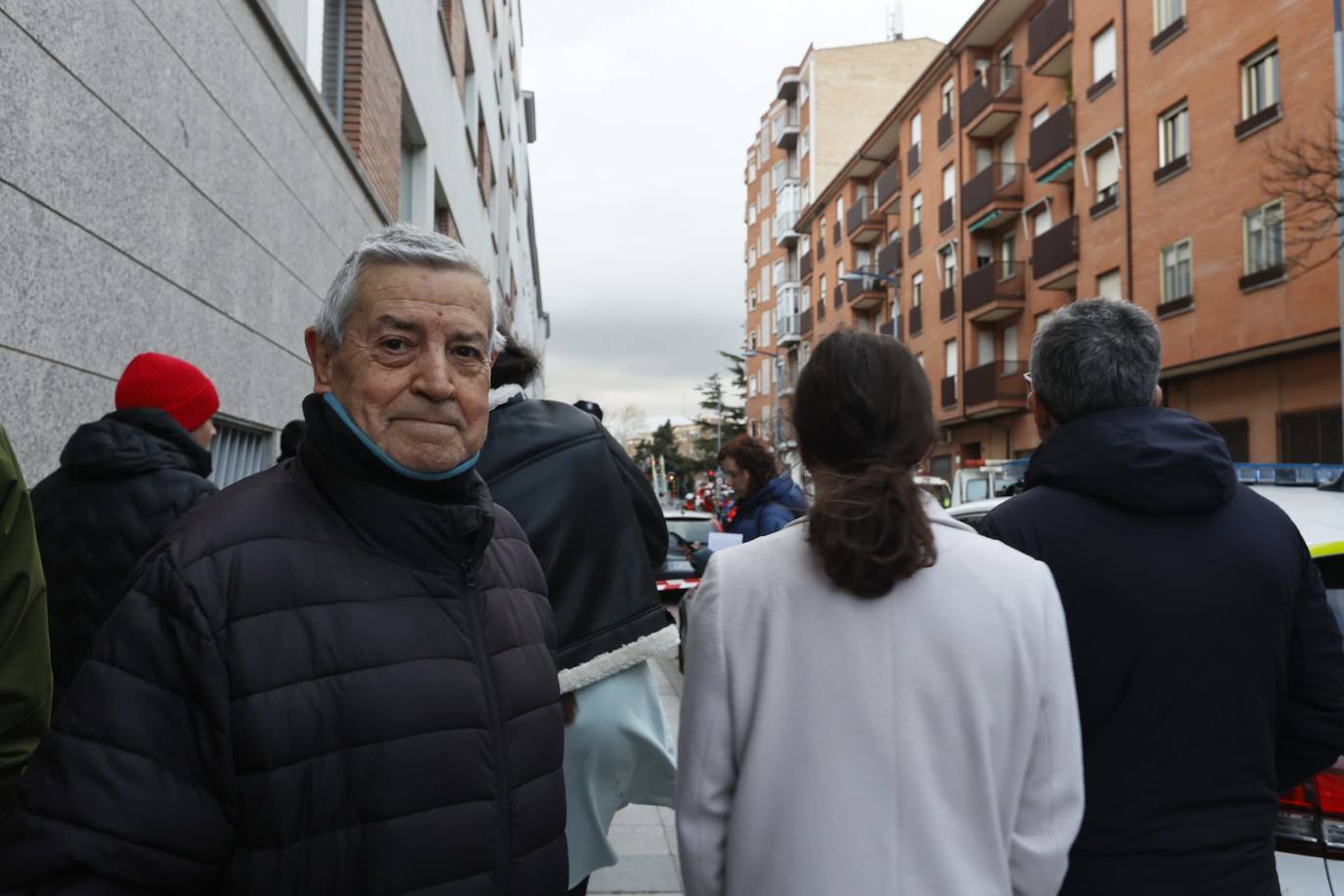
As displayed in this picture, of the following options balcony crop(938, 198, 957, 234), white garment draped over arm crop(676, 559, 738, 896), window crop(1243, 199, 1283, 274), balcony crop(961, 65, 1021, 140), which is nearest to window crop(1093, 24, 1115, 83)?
balcony crop(961, 65, 1021, 140)

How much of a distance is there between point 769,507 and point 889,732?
457cm

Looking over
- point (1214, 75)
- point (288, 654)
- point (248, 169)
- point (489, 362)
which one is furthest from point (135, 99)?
point (1214, 75)

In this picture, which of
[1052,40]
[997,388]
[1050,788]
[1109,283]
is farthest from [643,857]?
[1052,40]

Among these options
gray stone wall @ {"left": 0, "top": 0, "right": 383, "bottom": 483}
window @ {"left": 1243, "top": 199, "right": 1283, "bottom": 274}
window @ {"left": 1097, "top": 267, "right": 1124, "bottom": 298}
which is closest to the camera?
gray stone wall @ {"left": 0, "top": 0, "right": 383, "bottom": 483}

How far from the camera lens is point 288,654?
1.50m

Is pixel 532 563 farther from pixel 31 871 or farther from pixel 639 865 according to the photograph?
pixel 639 865

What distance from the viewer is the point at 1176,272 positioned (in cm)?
2348

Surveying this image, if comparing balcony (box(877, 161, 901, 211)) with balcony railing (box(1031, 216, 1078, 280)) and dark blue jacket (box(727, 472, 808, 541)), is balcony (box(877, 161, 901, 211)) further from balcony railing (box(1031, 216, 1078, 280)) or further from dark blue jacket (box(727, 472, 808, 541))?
dark blue jacket (box(727, 472, 808, 541))

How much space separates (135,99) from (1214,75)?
897 inches

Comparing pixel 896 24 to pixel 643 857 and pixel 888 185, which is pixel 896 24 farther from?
pixel 643 857

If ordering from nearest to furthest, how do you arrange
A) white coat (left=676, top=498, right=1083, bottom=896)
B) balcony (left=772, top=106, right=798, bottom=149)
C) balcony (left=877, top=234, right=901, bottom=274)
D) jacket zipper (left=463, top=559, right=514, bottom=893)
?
jacket zipper (left=463, top=559, right=514, bottom=893), white coat (left=676, top=498, right=1083, bottom=896), balcony (left=877, top=234, right=901, bottom=274), balcony (left=772, top=106, right=798, bottom=149)

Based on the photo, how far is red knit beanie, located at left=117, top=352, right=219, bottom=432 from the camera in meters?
3.42

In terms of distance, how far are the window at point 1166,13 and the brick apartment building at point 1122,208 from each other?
6 cm

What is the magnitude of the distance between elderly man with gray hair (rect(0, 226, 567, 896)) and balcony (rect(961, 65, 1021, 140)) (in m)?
34.5
